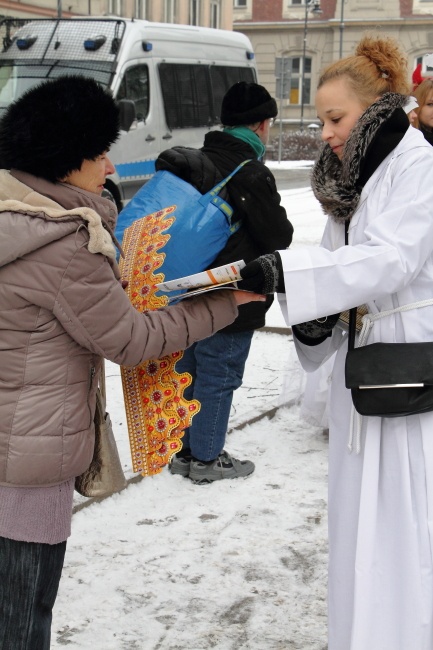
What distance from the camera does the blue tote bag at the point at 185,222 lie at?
9.13 ft

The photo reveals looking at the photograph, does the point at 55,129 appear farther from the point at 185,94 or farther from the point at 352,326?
the point at 185,94

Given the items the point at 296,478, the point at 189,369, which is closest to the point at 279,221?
the point at 189,369

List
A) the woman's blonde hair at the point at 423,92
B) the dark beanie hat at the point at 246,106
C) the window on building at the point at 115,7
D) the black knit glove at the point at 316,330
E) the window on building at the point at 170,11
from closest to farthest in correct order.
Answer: the black knit glove at the point at 316,330 < the dark beanie hat at the point at 246,106 < the woman's blonde hair at the point at 423,92 < the window on building at the point at 115,7 < the window on building at the point at 170,11

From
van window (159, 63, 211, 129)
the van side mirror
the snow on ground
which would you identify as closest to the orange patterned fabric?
the snow on ground

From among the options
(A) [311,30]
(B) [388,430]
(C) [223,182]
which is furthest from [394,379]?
(A) [311,30]

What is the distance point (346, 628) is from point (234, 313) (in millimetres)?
920

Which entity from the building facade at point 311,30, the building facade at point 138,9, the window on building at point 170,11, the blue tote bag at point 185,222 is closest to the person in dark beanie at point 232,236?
the blue tote bag at point 185,222

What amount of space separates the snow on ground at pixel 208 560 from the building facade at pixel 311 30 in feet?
138

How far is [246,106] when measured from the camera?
414 cm

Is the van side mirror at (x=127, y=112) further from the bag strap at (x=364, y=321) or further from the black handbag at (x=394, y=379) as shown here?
the black handbag at (x=394, y=379)

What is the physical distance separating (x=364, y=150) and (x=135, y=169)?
975 centimetres

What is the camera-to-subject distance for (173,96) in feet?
41.9

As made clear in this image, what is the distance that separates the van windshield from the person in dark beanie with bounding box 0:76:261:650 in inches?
384

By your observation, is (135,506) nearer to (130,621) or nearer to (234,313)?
(130,621)
